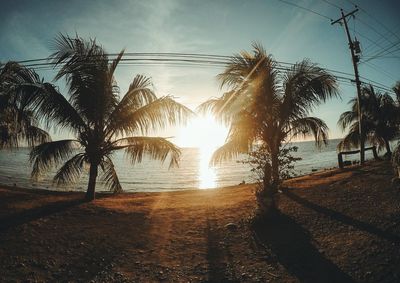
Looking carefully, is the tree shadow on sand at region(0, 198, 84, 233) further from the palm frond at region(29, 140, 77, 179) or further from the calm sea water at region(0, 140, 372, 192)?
the calm sea water at region(0, 140, 372, 192)

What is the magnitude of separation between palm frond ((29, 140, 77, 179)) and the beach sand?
121cm

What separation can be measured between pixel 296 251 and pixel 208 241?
212 centimetres

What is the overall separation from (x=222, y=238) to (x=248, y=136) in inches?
215

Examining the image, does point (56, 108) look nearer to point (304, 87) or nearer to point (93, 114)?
point (93, 114)

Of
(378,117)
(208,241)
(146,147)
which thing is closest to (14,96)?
(146,147)

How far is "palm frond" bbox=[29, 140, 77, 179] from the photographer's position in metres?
9.37

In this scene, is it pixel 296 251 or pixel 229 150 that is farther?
pixel 229 150

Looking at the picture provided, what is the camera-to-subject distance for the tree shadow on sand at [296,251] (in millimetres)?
4832

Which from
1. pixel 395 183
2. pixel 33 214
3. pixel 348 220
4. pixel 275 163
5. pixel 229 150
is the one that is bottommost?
pixel 348 220

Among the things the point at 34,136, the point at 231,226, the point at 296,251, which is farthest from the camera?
the point at 34,136

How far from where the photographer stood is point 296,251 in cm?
580

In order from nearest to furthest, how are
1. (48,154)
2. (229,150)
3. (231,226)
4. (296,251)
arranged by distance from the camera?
(296,251) < (231,226) < (48,154) < (229,150)

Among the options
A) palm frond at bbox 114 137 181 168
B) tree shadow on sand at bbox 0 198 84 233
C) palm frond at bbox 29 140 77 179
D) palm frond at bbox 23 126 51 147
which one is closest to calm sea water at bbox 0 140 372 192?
palm frond at bbox 23 126 51 147

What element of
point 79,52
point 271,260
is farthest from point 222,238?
point 79,52
